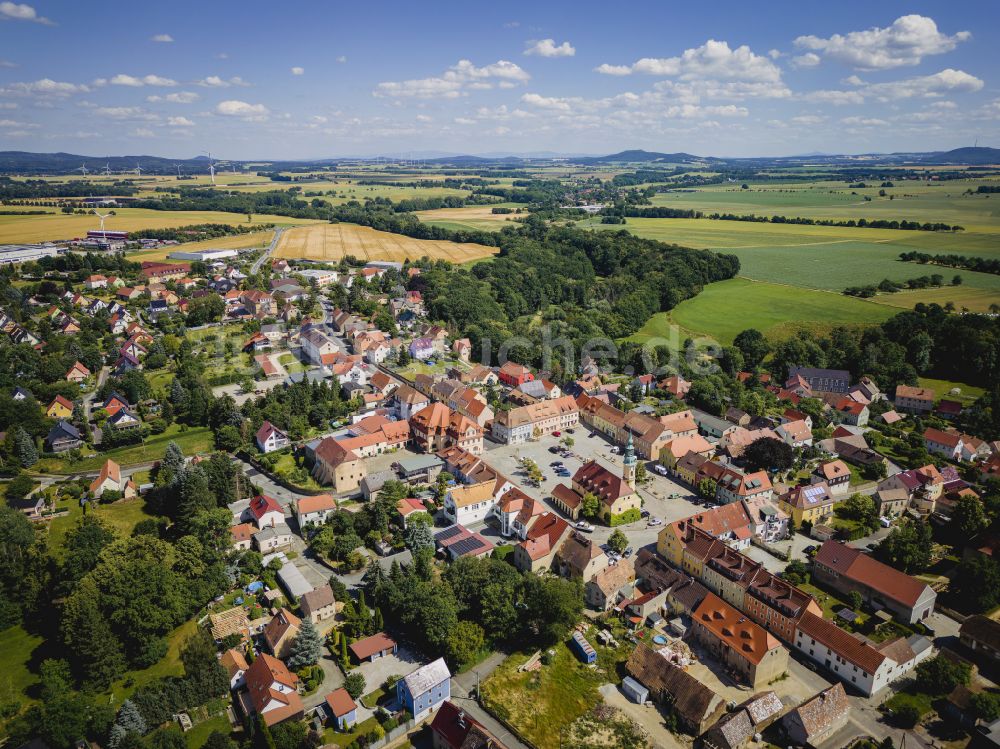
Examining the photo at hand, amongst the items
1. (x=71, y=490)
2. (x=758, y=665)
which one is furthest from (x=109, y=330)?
(x=758, y=665)

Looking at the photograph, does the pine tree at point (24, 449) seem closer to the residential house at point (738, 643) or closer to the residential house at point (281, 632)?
the residential house at point (281, 632)

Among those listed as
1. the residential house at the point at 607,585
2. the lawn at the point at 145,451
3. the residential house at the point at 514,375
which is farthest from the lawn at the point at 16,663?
the residential house at the point at 514,375

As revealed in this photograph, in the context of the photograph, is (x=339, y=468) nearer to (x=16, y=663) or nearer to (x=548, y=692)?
(x=16, y=663)

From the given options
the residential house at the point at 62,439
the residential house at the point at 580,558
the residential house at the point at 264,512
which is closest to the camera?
the residential house at the point at 580,558

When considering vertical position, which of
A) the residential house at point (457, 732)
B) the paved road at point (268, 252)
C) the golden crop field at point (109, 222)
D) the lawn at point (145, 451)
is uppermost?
the golden crop field at point (109, 222)

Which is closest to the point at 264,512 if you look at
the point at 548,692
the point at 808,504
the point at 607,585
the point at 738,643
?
the point at 548,692

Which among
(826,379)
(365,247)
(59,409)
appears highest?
(365,247)

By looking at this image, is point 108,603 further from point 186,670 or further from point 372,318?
point 372,318
